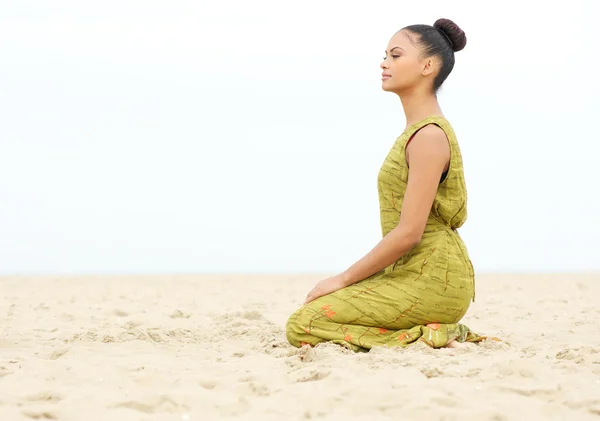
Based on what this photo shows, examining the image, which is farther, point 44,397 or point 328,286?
point 328,286

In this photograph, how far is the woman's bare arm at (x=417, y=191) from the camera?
152 inches

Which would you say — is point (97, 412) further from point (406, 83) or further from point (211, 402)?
point (406, 83)

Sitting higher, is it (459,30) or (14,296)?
(459,30)

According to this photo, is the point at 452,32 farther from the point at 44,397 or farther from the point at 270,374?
the point at 44,397

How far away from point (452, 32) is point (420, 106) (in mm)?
427

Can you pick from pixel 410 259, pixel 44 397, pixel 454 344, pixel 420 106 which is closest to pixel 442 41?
pixel 420 106

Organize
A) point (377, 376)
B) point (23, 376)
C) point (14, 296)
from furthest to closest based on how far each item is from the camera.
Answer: point (14, 296) < point (23, 376) < point (377, 376)

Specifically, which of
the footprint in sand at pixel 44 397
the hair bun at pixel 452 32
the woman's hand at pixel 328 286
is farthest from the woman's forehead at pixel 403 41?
the footprint in sand at pixel 44 397

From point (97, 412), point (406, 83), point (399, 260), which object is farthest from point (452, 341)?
point (97, 412)

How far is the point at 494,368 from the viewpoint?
131 inches

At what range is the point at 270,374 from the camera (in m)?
3.35

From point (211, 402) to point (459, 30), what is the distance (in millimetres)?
2373

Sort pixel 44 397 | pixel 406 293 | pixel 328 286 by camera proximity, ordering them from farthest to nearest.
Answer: pixel 328 286
pixel 406 293
pixel 44 397

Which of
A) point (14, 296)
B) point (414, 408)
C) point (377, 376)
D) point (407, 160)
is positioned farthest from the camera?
point (14, 296)
